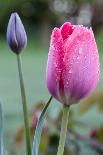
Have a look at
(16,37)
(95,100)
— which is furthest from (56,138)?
(16,37)

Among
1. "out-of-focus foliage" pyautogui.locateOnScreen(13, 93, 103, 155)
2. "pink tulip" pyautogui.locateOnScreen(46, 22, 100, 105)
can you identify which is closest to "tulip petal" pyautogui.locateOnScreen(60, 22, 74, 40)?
"pink tulip" pyautogui.locateOnScreen(46, 22, 100, 105)

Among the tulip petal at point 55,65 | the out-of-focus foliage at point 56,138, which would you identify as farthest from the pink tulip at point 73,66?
the out-of-focus foliage at point 56,138

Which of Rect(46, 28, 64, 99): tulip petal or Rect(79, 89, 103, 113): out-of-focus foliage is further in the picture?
Rect(79, 89, 103, 113): out-of-focus foliage

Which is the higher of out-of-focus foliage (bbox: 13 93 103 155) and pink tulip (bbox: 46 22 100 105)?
pink tulip (bbox: 46 22 100 105)

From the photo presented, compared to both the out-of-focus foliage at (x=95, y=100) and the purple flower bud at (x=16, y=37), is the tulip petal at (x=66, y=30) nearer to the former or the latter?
the purple flower bud at (x=16, y=37)

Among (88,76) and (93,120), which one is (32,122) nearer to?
(88,76)

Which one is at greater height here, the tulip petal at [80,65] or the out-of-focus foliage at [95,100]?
the tulip petal at [80,65]

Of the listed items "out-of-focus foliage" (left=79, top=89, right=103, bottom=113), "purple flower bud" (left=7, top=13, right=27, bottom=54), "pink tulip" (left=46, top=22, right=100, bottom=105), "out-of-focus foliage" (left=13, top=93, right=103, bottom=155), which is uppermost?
"purple flower bud" (left=7, top=13, right=27, bottom=54)

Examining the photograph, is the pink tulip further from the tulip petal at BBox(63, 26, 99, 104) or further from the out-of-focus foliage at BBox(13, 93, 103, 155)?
the out-of-focus foliage at BBox(13, 93, 103, 155)

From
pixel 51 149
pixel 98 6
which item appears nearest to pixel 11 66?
pixel 51 149
